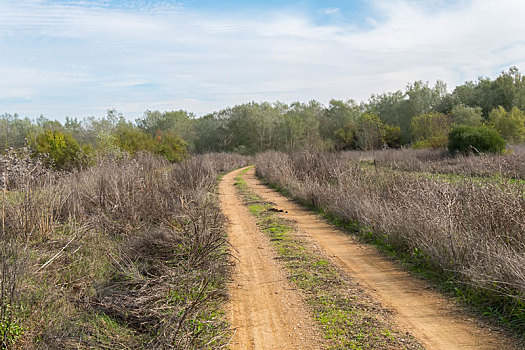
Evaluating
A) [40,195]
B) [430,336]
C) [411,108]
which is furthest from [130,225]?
[411,108]

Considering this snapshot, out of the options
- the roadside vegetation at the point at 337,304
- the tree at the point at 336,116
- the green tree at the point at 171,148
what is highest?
the tree at the point at 336,116

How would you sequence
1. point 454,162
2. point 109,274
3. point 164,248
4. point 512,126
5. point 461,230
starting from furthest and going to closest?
point 512,126 → point 454,162 → point 164,248 → point 461,230 → point 109,274

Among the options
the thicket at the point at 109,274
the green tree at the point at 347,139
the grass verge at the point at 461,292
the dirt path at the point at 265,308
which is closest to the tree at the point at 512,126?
the green tree at the point at 347,139

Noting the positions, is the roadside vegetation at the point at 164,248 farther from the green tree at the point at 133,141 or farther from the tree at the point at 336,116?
the tree at the point at 336,116

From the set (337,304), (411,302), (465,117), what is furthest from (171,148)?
(411,302)

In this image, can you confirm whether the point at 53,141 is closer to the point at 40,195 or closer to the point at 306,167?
the point at 306,167

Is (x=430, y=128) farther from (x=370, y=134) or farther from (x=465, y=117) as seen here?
(x=370, y=134)

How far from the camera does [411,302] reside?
16.3 feet

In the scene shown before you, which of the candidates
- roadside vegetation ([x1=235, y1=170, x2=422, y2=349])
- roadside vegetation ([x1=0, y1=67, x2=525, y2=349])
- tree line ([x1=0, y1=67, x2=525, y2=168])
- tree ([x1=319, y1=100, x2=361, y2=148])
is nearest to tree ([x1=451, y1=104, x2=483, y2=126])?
tree line ([x1=0, y1=67, x2=525, y2=168])

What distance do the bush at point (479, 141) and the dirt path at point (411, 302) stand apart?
19.5 m

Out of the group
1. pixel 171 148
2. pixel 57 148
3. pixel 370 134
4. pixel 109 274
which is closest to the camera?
pixel 109 274

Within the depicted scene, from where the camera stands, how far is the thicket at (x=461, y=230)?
4.57 meters

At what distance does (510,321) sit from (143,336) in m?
3.97

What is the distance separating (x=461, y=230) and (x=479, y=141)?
20869 millimetres
